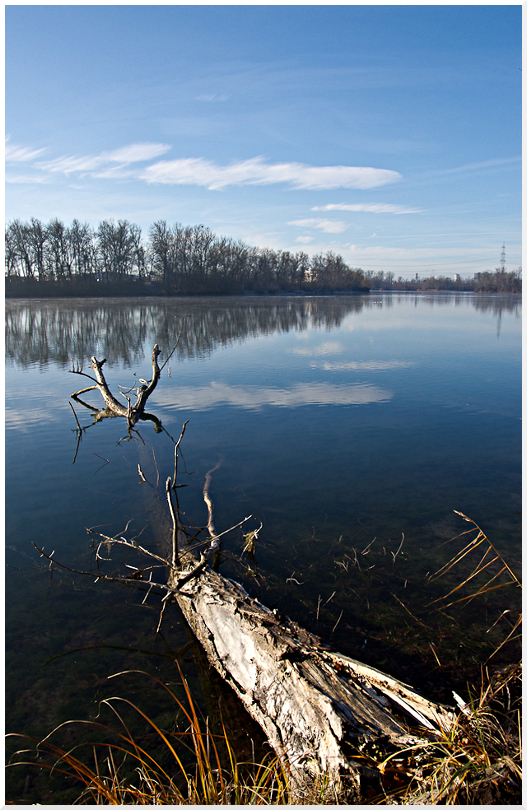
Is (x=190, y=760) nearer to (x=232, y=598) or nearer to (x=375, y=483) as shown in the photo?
(x=232, y=598)

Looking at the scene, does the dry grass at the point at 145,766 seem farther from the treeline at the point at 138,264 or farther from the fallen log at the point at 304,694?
the treeline at the point at 138,264

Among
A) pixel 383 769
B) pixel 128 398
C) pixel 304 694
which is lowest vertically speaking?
pixel 383 769

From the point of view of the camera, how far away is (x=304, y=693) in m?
2.81

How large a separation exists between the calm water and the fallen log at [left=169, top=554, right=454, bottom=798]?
1.71 ft

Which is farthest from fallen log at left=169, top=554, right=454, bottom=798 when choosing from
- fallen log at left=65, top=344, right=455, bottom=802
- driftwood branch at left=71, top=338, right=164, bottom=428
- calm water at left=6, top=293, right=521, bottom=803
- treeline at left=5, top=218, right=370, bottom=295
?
treeline at left=5, top=218, right=370, bottom=295

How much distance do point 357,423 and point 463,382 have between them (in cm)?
564

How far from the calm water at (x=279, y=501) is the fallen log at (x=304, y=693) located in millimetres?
522

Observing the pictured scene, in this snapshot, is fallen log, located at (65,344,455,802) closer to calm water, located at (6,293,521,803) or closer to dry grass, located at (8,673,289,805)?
dry grass, located at (8,673,289,805)

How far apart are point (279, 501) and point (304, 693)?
3383 mm

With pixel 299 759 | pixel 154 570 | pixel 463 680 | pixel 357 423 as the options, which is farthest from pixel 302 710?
pixel 357 423

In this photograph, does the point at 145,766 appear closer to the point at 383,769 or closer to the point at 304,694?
the point at 304,694

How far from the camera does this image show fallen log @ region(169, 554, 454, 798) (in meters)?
2.53

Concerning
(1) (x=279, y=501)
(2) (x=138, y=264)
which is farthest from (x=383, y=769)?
(2) (x=138, y=264)

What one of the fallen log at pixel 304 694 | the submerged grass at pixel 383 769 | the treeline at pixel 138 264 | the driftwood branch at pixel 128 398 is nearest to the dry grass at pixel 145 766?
the submerged grass at pixel 383 769
